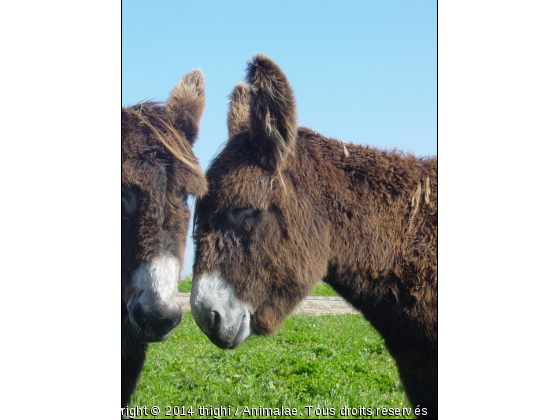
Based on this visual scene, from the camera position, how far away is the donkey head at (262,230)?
280cm

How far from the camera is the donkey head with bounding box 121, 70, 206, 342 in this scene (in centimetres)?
288

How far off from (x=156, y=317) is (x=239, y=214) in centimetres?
90

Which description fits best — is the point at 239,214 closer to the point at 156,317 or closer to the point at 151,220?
the point at 151,220

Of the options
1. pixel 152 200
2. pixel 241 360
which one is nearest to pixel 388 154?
pixel 152 200

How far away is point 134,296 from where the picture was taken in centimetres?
292

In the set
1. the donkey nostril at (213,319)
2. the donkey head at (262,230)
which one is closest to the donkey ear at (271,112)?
the donkey head at (262,230)

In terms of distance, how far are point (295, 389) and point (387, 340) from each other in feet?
5.45

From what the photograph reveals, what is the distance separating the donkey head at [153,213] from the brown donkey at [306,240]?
25cm

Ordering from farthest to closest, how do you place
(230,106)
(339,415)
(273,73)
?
1. (230,106)
2. (339,415)
3. (273,73)

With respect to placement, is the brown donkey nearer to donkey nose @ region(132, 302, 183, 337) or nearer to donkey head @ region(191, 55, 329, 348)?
donkey head @ region(191, 55, 329, 348)

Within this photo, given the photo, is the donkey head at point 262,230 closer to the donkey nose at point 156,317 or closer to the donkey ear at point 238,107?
the donkey nose at point 156,317

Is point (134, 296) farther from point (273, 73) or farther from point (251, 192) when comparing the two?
point (273, 73)

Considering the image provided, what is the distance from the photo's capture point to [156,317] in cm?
285

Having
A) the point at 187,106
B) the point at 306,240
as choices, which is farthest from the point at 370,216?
the point at 187,106
